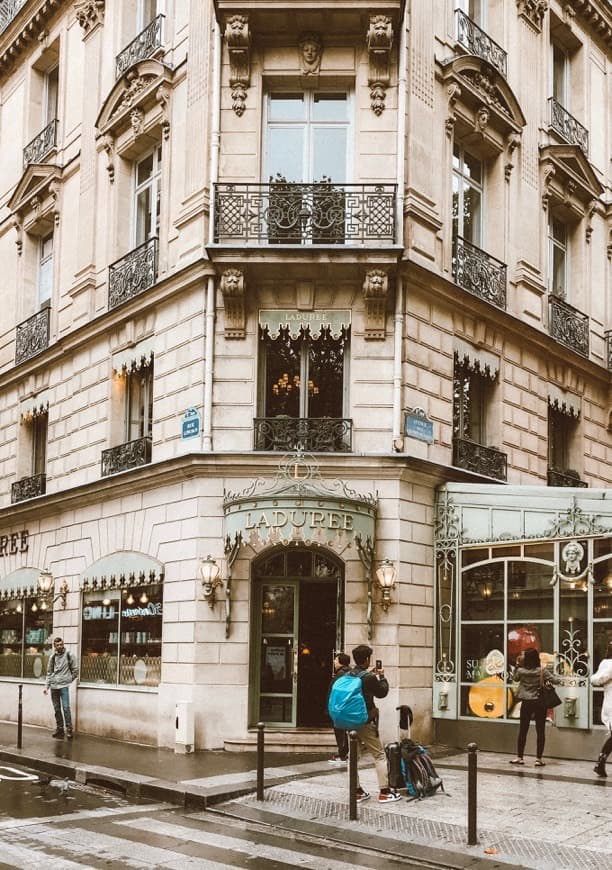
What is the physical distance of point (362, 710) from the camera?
454 inches

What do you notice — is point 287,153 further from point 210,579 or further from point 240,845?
point 240,845

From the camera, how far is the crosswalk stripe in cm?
929

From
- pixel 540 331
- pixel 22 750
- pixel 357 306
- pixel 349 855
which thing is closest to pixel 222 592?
pixel 22 750

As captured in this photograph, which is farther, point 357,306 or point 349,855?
point 357,306

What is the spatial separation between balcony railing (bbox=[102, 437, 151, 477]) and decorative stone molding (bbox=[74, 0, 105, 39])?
9242mm

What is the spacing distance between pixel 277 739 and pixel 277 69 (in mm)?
11235

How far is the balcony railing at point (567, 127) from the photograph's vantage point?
2202cm

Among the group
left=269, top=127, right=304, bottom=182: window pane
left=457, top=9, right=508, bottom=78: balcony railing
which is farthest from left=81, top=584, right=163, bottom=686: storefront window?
left=457, top=9, right=508, bottom=78: balcony railing

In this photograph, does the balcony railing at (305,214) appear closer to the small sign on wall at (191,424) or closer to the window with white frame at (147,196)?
the window with white frame at (147,196)

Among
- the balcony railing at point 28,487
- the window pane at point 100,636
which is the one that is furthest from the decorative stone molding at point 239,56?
the balcony railing at point 28,487

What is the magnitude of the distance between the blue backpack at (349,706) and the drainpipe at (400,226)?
5585 mm

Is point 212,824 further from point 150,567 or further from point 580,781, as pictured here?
point 150,567

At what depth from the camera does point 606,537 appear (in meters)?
15.4

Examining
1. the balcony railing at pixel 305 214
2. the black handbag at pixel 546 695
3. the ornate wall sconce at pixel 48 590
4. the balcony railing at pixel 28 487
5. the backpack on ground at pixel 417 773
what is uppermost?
the balcony railing at pixel 305 214
